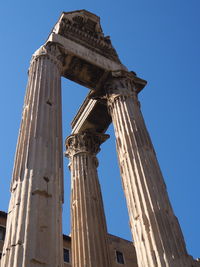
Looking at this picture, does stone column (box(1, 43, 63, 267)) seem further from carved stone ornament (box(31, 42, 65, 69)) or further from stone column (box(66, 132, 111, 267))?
stone column (box(66, 132, 111, 267))

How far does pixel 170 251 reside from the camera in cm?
945

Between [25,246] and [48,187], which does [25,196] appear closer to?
[48,187]

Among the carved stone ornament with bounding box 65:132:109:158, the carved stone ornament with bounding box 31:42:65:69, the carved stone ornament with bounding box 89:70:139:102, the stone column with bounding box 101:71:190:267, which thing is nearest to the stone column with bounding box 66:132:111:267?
the carved stone ornament with bounding box 65:132:109:158

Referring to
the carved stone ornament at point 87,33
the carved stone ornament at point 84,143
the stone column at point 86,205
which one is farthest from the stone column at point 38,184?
the carved stone ornament at point 84,143

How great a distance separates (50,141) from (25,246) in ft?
12.9

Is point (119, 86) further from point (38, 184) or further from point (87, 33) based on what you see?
point (38, 184)

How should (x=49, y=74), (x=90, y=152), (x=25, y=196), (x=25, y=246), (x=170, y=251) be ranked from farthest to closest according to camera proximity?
(x=90, y=152) < (x=49, y=74) < (x=170, y=251) < (x=25, y=196) < (x=25, y=246)

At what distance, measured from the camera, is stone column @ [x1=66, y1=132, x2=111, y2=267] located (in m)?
13.3

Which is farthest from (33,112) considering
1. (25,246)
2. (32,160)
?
(25,246)

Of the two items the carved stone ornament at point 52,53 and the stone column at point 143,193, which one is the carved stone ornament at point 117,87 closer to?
the stone column at point 143,193

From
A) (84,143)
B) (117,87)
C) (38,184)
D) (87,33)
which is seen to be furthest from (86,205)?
(87,33)

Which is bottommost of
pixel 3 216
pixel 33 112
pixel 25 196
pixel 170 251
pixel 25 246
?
pixel 25 246

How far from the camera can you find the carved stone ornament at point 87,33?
1777 centimetres

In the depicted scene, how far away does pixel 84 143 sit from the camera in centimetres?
1822
